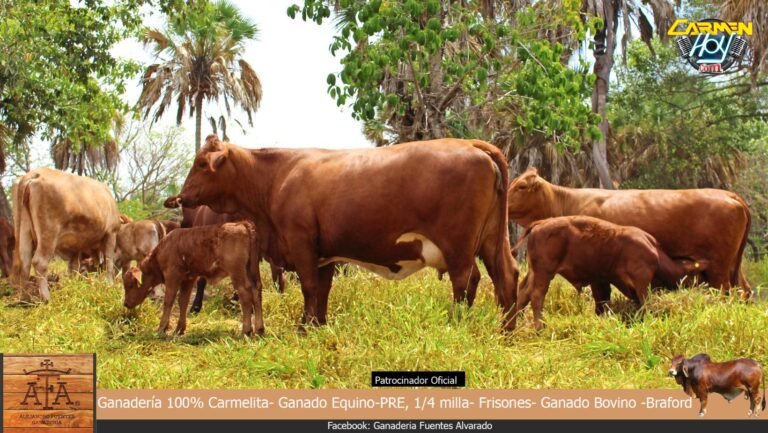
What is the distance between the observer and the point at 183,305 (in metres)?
7.14

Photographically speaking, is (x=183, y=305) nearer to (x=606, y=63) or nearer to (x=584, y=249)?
(x=584, y=249)

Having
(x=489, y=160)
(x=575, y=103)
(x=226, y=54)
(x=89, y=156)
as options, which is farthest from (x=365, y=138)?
(x=489, y=160)

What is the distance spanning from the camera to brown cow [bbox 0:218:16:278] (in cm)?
1124

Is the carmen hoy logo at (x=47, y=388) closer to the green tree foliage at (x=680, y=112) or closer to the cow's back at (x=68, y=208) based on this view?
the cow's back at (x=68, y=208)

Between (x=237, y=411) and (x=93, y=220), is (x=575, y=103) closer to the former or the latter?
(x=93, y=220)

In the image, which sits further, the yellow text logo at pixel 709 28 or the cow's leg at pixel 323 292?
the cow's leg at pixel 323 292

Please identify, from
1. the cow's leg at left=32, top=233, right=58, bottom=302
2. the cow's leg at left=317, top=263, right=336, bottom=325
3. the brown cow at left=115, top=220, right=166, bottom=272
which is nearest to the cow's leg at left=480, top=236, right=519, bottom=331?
the cow's leg at left=317, top=263, right=336, bottom=325

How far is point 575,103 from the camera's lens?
11.7 meters

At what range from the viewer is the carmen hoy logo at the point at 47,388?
4504 mm

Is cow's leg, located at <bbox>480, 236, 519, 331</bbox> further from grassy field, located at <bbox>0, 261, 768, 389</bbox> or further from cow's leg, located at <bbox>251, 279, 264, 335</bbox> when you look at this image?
cow's leg, located at <bbox>251, 279, 264, 335</bbox>

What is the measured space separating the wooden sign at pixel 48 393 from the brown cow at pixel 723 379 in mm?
3333

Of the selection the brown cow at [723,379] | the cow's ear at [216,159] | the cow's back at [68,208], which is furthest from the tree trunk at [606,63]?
the brown cow at [723,379]

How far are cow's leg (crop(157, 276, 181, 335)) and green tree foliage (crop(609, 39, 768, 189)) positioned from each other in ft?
21.0

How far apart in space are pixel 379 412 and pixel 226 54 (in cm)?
984
